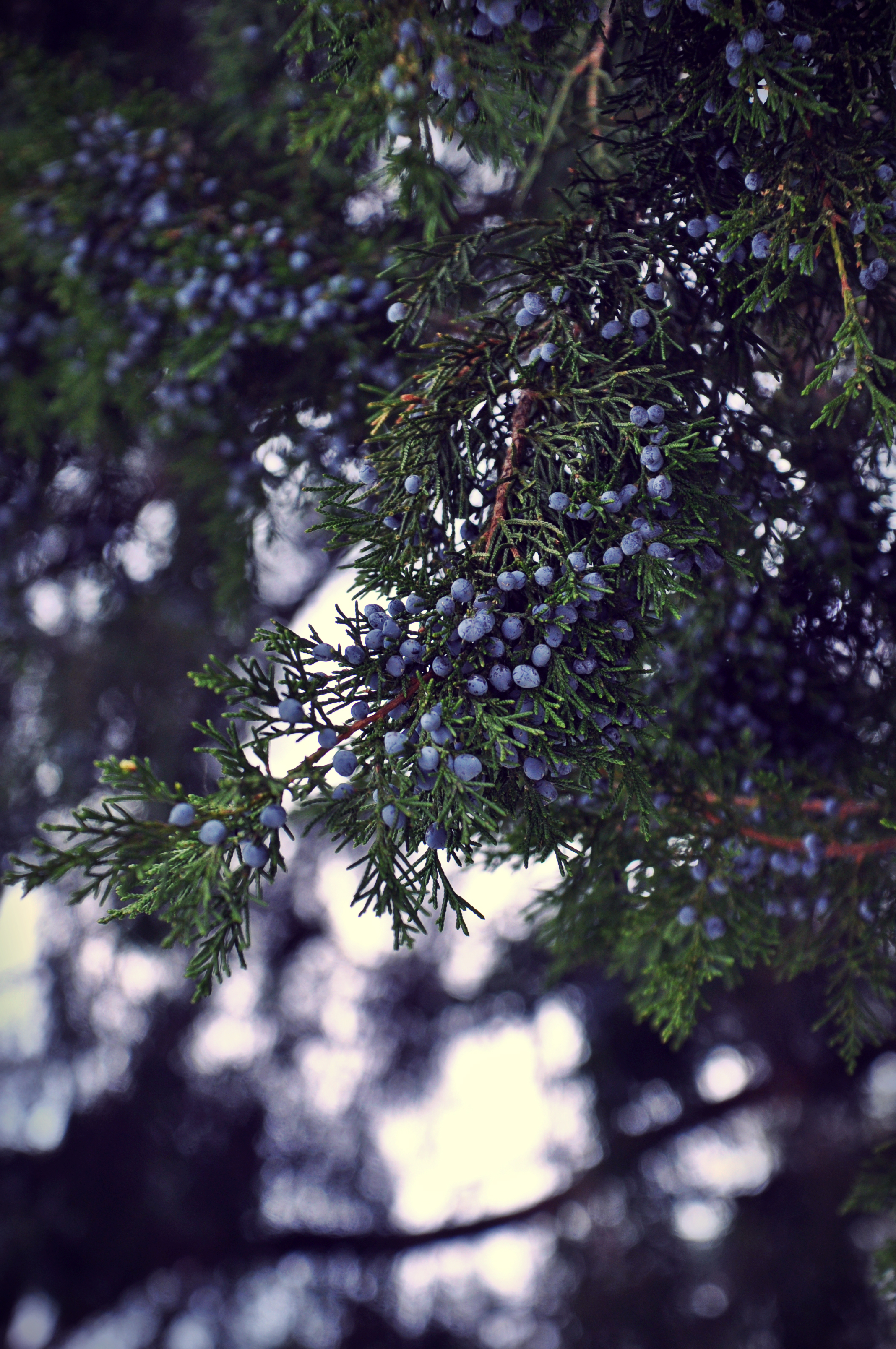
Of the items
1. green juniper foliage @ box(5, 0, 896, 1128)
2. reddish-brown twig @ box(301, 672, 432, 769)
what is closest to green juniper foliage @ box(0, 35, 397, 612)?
green juniper foliage @ box(5, 0, 896, 1128)

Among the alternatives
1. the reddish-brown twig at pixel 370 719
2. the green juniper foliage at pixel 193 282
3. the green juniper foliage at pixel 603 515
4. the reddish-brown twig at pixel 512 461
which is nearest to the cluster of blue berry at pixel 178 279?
the green juniper foliage at pixel 193 282

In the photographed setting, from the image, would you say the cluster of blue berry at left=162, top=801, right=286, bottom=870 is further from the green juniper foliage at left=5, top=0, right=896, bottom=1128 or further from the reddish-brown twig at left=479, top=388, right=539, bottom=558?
the reddish-brown twig at left=479, top=388, right=539, bottom=558

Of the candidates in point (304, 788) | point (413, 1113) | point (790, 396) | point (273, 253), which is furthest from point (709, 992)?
point (273, 253)

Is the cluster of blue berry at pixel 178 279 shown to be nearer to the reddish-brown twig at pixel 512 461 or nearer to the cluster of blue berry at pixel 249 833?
the reddish-brown twig at pixel 512 461

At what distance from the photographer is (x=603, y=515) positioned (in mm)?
604

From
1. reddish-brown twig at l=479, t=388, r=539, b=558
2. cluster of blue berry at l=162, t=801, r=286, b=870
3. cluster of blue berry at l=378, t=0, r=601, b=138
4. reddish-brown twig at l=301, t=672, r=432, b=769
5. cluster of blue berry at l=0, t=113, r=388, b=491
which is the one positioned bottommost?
cluster of blue berry at l=162, t=801, r=286, b=870

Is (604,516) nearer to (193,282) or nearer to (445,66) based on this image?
(445,66)

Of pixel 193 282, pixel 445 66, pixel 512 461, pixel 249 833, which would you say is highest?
pixel 193 282

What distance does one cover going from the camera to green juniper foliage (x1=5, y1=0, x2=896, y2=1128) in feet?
1.86

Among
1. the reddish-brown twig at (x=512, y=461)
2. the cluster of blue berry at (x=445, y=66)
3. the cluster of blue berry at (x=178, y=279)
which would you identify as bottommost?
the reddish-brown twig at (x=512, y=461)

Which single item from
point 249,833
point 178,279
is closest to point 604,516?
point 249,833

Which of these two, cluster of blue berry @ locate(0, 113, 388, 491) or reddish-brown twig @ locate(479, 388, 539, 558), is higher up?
cluster of blue berry @ locate(0, 113, 388, 491)

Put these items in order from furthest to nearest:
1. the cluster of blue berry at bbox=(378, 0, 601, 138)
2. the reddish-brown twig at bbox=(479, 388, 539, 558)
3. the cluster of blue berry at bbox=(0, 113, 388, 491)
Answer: the cluster of blue berry at bbox=(0, 113, 388, 491) → the reddish-brown twig at bbox=(479, 388, 539, 558) → the cluster of blue berry at bbox=(378, 0, 601, 138)

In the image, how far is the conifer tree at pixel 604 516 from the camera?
22.4 inches
